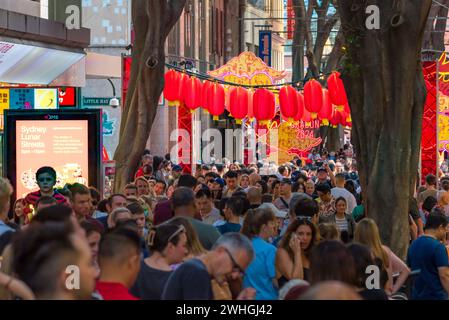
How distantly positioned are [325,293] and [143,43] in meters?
16.6

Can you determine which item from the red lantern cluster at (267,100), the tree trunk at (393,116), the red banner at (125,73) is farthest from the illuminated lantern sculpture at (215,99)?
the tree trunk at (393,116)

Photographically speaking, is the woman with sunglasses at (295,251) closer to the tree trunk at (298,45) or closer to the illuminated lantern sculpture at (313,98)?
the illuminated lantern sculpture at (313,98)

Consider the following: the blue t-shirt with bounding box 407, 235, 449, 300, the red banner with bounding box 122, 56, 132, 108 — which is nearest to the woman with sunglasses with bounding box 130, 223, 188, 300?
the blue t-shirt with bounding box 407, 235, 449, 300

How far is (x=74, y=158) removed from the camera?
19.4 m

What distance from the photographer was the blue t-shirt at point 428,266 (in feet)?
36.8

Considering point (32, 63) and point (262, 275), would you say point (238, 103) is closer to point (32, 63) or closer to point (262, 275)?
point (32, 63)

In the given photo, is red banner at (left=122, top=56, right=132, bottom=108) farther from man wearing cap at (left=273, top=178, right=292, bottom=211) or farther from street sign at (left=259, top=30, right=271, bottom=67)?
street sign at (left=259, top=30, right=271, bottom=67)

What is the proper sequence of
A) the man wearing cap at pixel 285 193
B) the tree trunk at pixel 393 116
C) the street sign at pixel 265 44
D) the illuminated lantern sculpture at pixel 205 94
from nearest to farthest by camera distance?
the tree trunk at pixel 393 116
the man wearing cap at pixel 285 193
the illuminated lantern sculpture at pixel 205 94
the street sign at pixel 265 44

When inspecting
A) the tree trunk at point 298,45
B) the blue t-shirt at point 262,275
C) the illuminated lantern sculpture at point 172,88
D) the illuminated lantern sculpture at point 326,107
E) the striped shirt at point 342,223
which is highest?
the tree trunk at point 298,45

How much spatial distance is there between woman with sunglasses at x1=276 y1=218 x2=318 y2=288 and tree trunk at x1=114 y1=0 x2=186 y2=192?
10182 millimetres

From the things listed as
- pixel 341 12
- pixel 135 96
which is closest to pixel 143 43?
pixel 135 96

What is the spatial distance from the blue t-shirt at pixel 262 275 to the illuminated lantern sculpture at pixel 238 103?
22.5 m

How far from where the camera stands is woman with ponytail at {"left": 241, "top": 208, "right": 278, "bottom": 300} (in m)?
9.54

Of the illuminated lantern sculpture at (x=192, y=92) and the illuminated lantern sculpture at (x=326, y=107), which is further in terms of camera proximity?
the illuminated lantern sculpture at (x=326, y=107)
